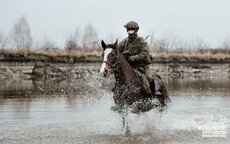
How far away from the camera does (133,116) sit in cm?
1251

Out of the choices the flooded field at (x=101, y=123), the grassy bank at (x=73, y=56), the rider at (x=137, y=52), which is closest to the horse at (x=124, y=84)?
the rider at (x=137, y=52)

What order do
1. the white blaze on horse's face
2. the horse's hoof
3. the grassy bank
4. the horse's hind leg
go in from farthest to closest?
the grassy bank, the horse's hind leg, the horse's hoof, the white blaze on horse's face

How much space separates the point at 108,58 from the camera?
429 inches

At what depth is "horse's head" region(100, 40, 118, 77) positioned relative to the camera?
10694 mm

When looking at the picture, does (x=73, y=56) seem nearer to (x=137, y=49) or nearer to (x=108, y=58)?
(x=137, y=49)

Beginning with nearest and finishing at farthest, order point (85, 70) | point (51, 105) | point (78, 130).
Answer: point (78, 130)
point (51, 105)
point (85, 70)

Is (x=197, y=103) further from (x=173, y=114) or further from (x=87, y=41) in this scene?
(x=87, y=41)

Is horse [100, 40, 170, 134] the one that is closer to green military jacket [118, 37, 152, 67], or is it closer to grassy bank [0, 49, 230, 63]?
green military jacket [118, 37, 152, 67]

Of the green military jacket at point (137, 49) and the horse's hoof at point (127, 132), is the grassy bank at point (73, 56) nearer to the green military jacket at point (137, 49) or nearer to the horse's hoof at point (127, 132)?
the green military jacket at point (137, 49)

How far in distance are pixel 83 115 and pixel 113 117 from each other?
49.8 inches

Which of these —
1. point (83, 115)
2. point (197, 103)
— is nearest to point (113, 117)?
point (83, 115)

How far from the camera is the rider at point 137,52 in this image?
12188 mm

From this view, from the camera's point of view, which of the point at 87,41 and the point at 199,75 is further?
the point at 87,41

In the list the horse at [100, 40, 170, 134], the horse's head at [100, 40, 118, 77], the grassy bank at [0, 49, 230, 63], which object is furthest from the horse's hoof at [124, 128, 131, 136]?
the grassy bank at [0, 49, 230, 63]
